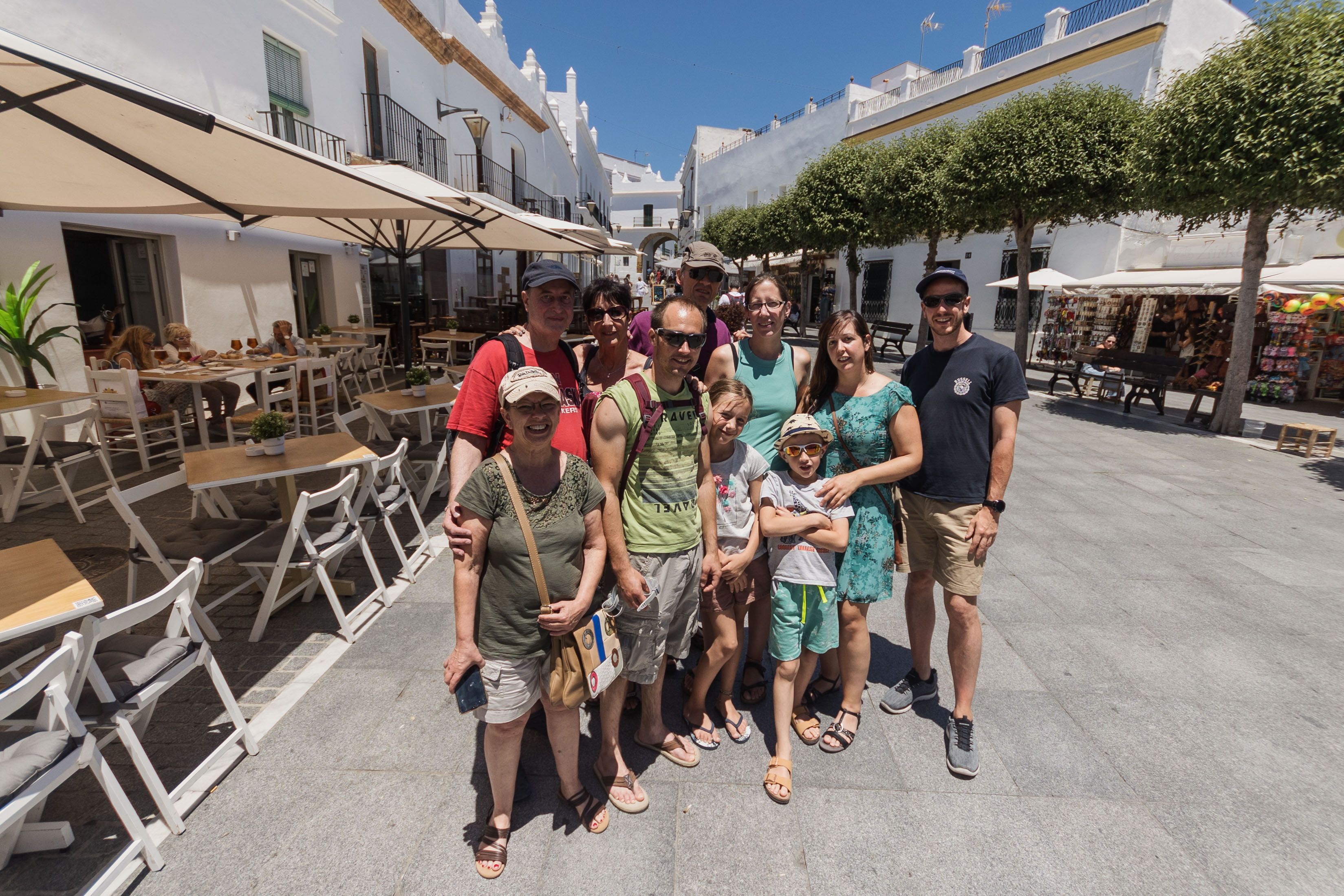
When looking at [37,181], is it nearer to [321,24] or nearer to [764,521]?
[764,521]

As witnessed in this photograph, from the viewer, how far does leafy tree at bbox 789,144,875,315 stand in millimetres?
18375

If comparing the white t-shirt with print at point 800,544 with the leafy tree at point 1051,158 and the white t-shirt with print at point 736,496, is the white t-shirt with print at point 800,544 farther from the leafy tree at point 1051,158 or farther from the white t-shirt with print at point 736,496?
the leafy tree at point 1051,158

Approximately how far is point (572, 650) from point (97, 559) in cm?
396

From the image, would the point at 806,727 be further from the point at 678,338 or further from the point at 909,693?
the point at 678,338

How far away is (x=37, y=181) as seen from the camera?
4.13 meters

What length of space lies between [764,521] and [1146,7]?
67.2ft

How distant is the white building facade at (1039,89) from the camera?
14.9 meters

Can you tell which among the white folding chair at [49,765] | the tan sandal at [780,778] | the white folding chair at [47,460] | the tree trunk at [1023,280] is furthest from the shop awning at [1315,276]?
the white folding chair at [47,460]

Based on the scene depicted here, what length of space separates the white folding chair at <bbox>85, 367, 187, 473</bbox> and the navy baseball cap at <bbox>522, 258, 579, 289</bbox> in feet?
15.4

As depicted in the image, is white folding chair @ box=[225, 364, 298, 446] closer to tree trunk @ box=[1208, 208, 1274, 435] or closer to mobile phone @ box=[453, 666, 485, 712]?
mobile phone @ box=[453, 666, 485, 712]

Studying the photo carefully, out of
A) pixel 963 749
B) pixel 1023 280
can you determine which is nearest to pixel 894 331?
pixel 1023 280

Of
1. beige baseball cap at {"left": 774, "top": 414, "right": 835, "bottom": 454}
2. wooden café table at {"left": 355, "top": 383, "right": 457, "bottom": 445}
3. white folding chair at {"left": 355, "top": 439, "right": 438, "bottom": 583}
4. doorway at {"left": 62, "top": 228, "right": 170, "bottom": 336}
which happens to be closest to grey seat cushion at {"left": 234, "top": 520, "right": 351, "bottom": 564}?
white folding chair at {"left": 355, "top": 439, "right": 438, "bottom": 583}

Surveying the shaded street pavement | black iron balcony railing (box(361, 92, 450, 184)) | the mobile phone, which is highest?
black iron balcony railing (box(361, 92, 450, 184))

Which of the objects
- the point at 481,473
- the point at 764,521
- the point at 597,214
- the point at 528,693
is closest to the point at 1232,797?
the point at 764,521
